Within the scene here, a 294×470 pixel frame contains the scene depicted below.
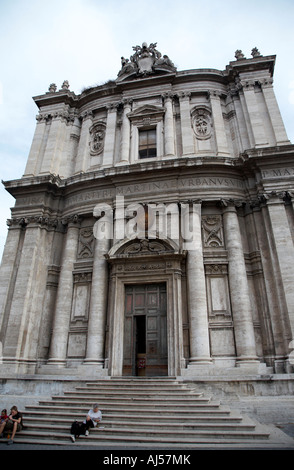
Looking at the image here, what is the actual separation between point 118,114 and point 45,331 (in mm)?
12989

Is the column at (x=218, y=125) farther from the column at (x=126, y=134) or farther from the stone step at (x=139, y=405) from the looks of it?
the stone step at (x=139, y=405)

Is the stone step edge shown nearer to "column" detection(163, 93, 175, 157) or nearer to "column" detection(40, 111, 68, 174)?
"column" detection(163, 93, 175, 157)

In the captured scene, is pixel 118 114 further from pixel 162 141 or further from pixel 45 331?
pixel 45 331

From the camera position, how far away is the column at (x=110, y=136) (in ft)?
56.9

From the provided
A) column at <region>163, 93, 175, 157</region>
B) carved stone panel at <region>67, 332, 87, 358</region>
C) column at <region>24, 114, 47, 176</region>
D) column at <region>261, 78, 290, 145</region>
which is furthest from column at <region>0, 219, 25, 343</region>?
column at <region>261, 78, 290, 145</region>

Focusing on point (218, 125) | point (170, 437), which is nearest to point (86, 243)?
point (218, 125)

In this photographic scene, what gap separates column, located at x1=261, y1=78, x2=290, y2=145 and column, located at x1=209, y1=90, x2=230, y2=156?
2.43 metres

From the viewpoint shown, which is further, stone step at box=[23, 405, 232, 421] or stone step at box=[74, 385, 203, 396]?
stone step at box=[74, 385, 203, 396]

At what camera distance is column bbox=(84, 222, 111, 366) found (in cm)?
1298

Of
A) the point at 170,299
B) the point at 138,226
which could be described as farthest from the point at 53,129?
the point at 170,299

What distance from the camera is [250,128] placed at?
53.2ft

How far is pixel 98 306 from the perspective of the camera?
13.7 m

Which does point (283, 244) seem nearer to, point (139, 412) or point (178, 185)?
point (178, 185)

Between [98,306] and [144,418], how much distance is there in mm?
5976
